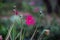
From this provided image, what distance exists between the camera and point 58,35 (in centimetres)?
259

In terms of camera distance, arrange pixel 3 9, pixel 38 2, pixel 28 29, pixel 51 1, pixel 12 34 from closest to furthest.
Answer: pixel 12 34 → pixel 28 29 → pixel 3 9 → pixel 51 1 → pixel 38 2

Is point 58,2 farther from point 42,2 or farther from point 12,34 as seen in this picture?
point 12,34

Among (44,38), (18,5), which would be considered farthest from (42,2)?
(44,38)

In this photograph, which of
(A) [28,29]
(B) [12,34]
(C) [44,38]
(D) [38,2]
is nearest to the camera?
(B) [12,34]

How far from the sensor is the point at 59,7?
18.8ft

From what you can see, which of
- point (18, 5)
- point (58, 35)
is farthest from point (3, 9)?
point (58, 35)

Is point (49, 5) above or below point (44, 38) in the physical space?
below

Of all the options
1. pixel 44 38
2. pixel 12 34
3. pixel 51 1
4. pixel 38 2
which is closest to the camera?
pixel 12 34

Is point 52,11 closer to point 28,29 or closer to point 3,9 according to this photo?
point 3,9

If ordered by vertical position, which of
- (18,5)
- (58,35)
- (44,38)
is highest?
(44,38)

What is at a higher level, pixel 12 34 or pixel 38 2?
pixel 12 34

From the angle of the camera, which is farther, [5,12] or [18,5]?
[18,5]

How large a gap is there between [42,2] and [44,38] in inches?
151

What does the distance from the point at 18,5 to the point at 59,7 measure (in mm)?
837
